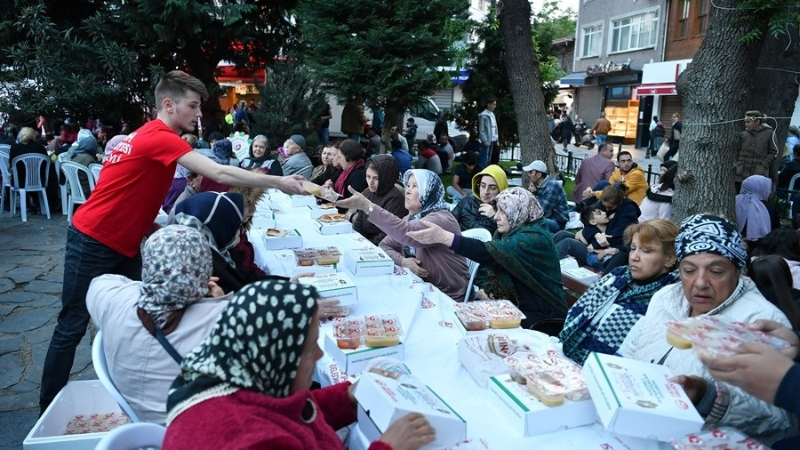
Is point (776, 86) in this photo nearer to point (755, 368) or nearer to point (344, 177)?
point (344, 177)

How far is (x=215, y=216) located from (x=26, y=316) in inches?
127

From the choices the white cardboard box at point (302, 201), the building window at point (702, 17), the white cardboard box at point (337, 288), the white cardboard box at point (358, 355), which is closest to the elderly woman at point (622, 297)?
the white cardboard box at point (358, 355)

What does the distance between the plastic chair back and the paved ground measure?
0.62 m

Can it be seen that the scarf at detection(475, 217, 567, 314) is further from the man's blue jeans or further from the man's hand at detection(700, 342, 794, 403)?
the man's blue jeans

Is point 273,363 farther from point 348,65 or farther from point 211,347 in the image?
point 348,65

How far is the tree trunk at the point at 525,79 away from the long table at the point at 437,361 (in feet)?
18.0

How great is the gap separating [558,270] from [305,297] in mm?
2479

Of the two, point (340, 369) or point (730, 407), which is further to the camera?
point (340, 369)

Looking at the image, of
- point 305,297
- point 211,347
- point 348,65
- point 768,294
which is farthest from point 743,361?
point 348,65

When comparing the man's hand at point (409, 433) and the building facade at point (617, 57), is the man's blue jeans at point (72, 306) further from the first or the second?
the building facade at point (617, 57)

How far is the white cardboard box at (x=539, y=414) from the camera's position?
181cm

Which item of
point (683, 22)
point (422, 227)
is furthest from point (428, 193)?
point (683, 22)

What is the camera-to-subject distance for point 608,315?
267 centimetres

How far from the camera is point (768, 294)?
2.93 metres
